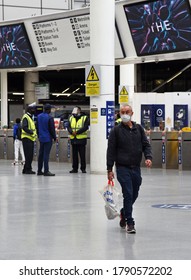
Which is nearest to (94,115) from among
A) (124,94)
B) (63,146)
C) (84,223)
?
(124,94)

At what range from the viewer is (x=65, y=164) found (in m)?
27.2

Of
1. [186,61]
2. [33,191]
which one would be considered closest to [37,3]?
[186,61]

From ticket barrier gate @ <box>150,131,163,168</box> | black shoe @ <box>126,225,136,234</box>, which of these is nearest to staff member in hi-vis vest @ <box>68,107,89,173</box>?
ticket barrier gate @ <box>150,131,163,168</box>

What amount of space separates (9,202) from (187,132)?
33.2 feet

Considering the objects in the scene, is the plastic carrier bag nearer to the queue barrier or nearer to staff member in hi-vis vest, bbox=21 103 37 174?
staff member in hi-vis vest, bbox=21 103 37 174

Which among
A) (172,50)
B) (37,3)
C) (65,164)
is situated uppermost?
(37,3)

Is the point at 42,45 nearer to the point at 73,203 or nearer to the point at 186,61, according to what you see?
the point at 73,203

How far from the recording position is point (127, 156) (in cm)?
1110

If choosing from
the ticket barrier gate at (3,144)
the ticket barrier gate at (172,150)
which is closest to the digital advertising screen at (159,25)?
the ticket barrier gate at (172,150)

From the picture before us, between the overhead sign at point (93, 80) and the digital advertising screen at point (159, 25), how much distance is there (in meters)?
2.66

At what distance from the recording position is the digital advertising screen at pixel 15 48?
96.9 ft

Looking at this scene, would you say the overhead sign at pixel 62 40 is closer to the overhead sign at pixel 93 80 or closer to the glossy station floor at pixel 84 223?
the overhead sign at pixel 93 80

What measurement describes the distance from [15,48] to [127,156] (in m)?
19.7

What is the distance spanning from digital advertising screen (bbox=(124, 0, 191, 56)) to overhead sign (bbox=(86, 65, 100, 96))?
2.66 m
